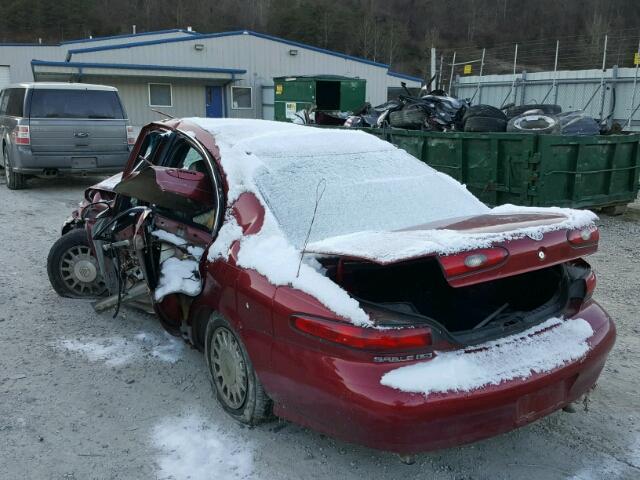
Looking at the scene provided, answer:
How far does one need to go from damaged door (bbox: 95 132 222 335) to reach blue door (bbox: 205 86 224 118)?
2407 cm

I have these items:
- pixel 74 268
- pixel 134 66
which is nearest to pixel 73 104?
pixel 74 268

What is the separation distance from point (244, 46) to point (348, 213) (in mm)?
25948

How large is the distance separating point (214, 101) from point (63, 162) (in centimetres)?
1769

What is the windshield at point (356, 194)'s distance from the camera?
10.1ft

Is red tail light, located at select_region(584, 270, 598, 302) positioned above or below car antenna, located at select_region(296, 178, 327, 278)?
below

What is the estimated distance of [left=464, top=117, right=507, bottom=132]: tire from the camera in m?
8.58

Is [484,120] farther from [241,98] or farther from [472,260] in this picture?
[241,98]

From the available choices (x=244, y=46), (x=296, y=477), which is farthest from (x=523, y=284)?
(x=244, y=46)

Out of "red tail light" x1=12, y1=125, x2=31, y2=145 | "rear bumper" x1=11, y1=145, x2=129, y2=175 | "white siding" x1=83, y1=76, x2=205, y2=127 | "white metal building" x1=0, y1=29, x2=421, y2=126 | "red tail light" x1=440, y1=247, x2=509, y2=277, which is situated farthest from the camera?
"white siding" x1=83, y1=76, x2=205, y2=127

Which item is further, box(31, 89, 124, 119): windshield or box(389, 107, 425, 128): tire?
box(31, 89, 124, 119): windshield

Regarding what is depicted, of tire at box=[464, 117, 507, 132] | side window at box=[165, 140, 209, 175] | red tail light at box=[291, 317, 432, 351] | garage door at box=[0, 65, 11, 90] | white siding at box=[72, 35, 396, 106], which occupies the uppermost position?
white siding at box=[72, 35, 396, 106]

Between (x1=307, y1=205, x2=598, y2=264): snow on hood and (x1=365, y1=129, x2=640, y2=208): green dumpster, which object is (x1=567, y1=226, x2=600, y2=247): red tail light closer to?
(x1=307, y1=205, x2=598, y2=264): snow on hood

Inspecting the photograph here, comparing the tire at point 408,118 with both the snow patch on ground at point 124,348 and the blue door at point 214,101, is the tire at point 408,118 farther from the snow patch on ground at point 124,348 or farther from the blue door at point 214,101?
the blue door at point 214,101

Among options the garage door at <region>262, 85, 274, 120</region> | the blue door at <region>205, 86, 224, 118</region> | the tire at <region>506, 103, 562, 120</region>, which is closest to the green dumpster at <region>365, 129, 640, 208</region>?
the tire at <region>506, 103, 562, 120</region>
